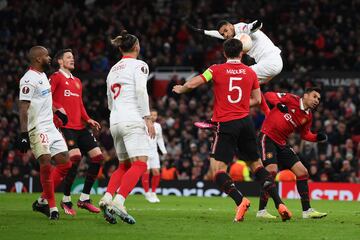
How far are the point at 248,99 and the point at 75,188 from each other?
13539 mm

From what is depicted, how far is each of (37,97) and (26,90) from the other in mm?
301

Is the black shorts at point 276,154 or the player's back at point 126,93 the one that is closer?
the player's back at point 126,93

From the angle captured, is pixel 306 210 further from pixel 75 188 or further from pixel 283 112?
pixel 75 188

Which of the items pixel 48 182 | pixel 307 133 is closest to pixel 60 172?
pixel 48 182

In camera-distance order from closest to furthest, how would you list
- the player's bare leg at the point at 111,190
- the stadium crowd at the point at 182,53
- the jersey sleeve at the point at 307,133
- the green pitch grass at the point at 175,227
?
the green pitch grass at the point at 175,227
the player's bare leg at the point at 111,190
the jersey sleeve at the point at 307,133
the stadium crowd at the point at 182,53

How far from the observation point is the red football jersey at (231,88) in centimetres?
1297

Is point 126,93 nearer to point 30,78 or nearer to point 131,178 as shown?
point 131,178

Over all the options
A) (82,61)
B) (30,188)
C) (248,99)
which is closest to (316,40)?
(82,61)

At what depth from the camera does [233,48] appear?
13000 mm

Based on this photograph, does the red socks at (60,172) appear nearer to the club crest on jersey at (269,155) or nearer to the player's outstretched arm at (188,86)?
the player's outstretched arm at (188,86)

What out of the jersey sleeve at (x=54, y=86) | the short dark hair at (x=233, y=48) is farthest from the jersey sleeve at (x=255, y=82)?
the jersey sleeve at (x=54, y=86)

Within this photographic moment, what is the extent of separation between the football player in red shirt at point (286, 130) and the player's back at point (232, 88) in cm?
195

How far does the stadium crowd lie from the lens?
1051 inches

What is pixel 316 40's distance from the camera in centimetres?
3078
